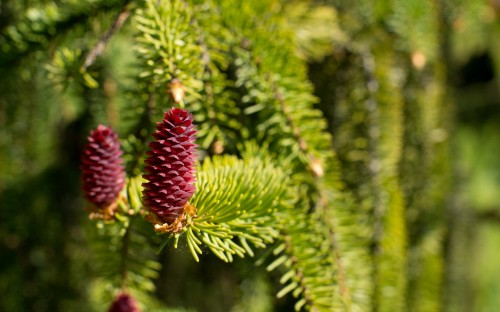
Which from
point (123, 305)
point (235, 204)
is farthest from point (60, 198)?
point (235, 204)

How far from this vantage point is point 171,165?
46 centimetres

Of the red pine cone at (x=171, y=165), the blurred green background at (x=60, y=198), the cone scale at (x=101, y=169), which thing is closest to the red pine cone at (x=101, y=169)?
the cone scale at (x=101, y=169)

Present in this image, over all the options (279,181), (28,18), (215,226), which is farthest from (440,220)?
(28,18)

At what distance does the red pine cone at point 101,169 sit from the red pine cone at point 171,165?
0.34ft

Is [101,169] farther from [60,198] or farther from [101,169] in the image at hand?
[60,198]

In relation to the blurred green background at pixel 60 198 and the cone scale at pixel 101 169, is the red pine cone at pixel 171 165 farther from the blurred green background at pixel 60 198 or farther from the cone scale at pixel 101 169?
the blurred green background at pixel 60 198

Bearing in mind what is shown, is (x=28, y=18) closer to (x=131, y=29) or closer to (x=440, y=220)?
(x=131, y=29)

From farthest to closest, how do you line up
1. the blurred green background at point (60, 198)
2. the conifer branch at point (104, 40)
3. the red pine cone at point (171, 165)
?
the blurred green background at point (60, 198), the conifer branch at point (104, 40), the red pine cone at point (171, 165)

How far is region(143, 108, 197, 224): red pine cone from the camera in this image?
454mm

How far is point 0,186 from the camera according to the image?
1.09m

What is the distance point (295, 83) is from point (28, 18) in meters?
0.37

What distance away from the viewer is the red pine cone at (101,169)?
0.55 m

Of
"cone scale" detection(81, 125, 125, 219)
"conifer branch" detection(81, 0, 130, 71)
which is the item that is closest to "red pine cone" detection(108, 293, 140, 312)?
"cone scale" detection(81, 125, 125, 219)

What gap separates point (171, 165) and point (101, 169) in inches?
5.0
